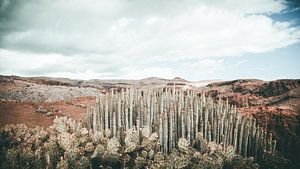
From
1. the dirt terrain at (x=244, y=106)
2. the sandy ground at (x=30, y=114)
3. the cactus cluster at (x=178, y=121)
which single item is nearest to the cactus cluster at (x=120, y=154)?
the cactus cluster at (x=178, y=121)

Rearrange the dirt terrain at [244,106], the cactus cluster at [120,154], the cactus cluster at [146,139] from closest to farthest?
the cactus cluster at [120,154] < the cactus cluster at [146,139] < the dirt terrain at [244,106]

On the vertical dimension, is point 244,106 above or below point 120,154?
above

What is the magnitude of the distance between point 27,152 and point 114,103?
2.13 meters

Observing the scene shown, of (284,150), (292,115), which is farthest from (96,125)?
(292,115)

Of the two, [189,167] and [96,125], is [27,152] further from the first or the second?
[189,167]

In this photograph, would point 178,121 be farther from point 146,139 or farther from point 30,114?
point 30,114

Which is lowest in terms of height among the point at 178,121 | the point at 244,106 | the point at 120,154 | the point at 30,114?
the point at 30,114

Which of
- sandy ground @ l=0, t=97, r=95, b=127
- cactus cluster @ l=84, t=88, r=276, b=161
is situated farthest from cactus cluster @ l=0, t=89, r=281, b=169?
sandy ground @ l=0, t=97, r=95, b=127

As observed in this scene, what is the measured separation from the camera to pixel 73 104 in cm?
1723

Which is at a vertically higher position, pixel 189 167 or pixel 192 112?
pixel 192 112

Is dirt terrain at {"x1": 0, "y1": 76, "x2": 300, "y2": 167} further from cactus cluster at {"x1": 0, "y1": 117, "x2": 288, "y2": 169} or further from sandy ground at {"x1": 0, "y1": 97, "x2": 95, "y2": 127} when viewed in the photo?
cactus cluster at {"x1": 0, "y1": 117, "x2": 288, "y2": 169}

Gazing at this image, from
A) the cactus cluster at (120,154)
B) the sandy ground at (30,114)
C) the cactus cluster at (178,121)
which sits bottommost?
the sandy ground at (30,114)

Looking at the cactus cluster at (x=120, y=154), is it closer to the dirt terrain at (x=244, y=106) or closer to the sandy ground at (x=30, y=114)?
the dirt terrain at (x=244, y=106)

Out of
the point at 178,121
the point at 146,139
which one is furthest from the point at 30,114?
the point at 146,139
